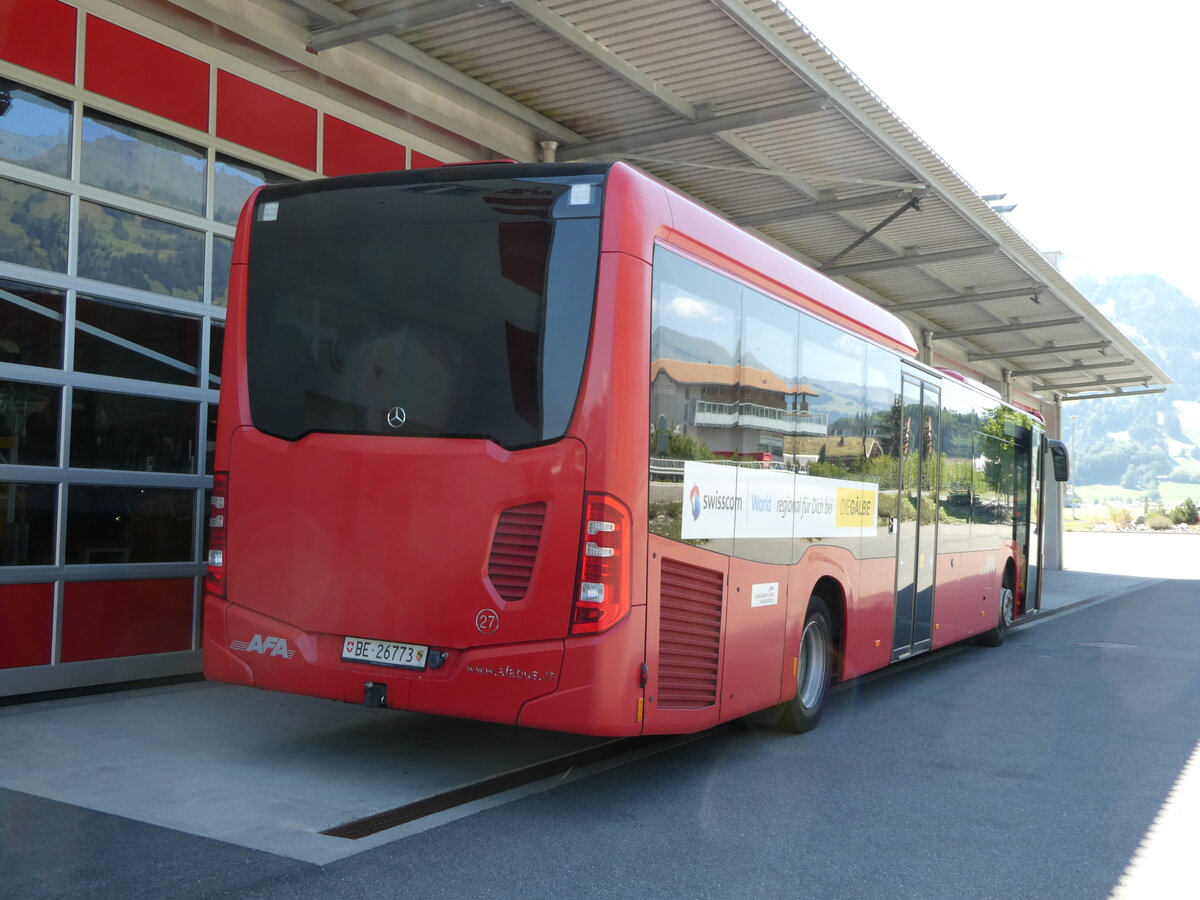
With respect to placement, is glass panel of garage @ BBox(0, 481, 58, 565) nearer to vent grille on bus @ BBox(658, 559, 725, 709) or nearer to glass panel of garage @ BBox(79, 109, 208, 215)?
glass panel of garage @ BBox(79, 109, 208, 215)

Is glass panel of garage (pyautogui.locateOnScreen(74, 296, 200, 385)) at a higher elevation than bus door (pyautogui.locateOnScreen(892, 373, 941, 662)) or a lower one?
higher

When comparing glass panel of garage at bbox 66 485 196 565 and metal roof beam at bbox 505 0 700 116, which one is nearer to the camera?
glass panel of garage at bbox 66 485 196 565

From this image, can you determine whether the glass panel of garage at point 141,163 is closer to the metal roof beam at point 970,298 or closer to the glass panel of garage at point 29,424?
the glass panel of garage at point 29,424

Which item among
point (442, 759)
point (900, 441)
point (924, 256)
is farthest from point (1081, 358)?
point (442, 759)

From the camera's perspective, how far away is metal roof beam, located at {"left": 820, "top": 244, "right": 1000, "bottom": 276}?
17.0 meters

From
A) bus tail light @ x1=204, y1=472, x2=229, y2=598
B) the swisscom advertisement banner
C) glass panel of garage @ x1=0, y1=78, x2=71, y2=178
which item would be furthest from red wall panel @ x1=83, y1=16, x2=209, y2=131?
the swisscom advertisement banner

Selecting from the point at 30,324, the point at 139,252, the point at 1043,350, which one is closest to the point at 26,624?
the point at 30,324

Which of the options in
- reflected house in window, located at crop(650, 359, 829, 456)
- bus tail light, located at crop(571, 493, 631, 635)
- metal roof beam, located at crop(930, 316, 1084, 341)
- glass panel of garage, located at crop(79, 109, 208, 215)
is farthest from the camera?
metal roof beam, located at crop(930, 316, 1084, 341)

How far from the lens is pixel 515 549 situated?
5.66 metres

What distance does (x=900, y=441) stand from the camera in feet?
32.0

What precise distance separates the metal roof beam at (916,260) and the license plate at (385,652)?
13.2m

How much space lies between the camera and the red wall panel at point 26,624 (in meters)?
7.56

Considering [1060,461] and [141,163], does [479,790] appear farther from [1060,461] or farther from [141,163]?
[1060,461]

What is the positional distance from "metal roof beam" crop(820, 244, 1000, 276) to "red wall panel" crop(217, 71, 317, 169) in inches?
391
